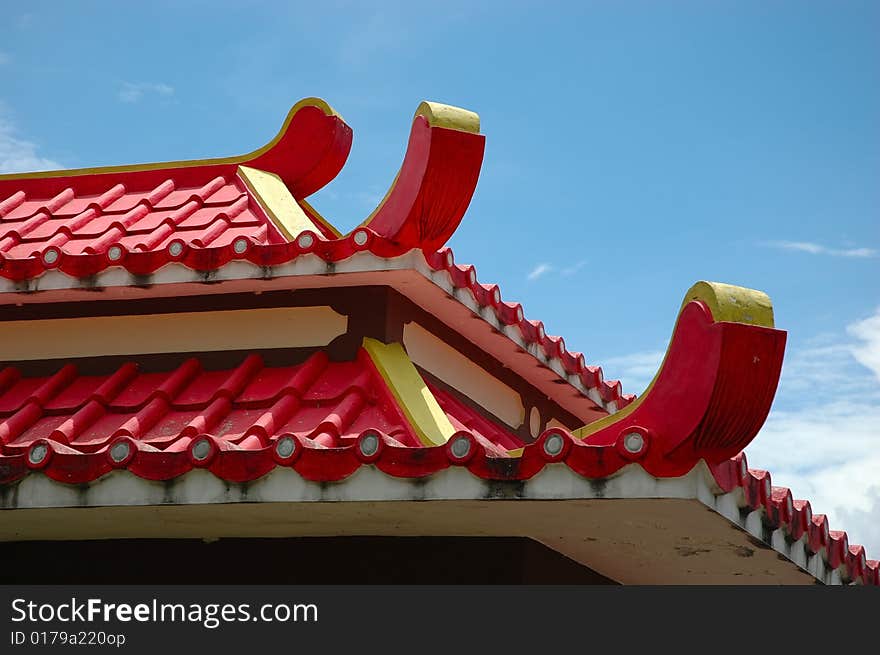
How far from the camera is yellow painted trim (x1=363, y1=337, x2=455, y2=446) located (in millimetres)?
8359

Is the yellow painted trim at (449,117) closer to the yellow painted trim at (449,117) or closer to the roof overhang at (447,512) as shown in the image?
the yellow painted trim at (449,117)

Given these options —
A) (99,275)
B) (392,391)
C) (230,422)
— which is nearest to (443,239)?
(392,391)

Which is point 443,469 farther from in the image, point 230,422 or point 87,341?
point 87,341

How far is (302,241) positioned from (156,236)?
5.73 feet

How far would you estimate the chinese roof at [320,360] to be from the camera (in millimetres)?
7211

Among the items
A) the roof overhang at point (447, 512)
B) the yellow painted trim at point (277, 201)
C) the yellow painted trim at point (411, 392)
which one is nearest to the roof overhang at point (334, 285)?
the yellow painted trim at point (411, 392)

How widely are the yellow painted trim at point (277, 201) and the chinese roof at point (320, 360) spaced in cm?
3

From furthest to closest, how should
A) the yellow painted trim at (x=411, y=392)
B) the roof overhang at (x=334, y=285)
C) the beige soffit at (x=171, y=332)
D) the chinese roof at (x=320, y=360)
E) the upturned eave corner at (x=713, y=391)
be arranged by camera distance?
1. the beige soffit at (x=171, y=332)
2. the roof overhang at (x=334, y=285)
3. the yellow painted trim at (x=411, y=392)
4. the chinese roof at (x=320, y=360)
5. the upturned eave corner at (x=713, y=391)

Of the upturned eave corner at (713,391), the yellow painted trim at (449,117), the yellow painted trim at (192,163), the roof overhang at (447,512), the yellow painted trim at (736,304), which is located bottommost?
the roof overhang at (447,512)

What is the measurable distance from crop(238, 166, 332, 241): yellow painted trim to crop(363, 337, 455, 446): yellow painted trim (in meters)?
1.26

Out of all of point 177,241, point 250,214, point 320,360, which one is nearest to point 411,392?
point 320,360

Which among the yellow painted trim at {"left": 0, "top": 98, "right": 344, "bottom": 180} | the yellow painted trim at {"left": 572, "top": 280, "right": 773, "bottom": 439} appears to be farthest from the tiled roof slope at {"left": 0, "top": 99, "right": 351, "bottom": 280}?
the yellow painted trim at {"left": 572, "top": 280, "right": 773, "bottom": 439}

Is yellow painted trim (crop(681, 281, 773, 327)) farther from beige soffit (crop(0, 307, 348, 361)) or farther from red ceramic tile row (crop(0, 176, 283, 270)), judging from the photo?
red ceramic tile row (crop(0, 176, 283, 270))

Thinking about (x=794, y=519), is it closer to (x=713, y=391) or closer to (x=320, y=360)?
(x=713, y=391)
